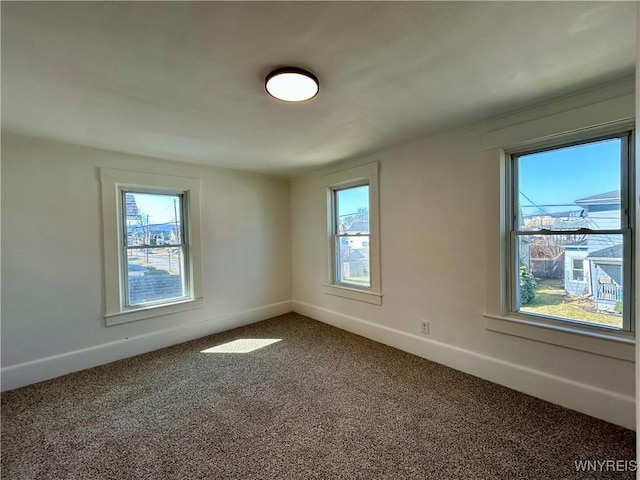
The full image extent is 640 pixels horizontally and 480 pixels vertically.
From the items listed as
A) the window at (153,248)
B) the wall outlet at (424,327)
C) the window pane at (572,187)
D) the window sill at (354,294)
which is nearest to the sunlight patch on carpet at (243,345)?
the window at (153,248)

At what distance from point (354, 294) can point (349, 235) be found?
30.9 inches

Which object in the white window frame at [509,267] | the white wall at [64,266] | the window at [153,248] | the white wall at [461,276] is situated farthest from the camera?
the window at [153,248]

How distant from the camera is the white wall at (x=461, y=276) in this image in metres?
1.93

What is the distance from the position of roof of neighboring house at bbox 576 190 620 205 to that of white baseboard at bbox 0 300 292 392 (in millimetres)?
3785

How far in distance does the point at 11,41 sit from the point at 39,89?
512 mm

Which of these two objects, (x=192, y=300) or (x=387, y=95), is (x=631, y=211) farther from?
(x=192, y=300)

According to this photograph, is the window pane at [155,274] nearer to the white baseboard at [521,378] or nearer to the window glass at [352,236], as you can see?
the window glass at [352,236]

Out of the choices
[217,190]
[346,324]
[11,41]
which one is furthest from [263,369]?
[11,41]

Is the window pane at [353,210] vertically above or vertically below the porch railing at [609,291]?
above

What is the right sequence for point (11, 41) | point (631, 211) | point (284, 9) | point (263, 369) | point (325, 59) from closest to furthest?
point (284, 9) < point (11, 41) < point (325, 59) < point (631, 211) < point (263, 369)

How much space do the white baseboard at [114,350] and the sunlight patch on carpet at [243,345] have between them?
47cm

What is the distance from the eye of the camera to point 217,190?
3725 mm

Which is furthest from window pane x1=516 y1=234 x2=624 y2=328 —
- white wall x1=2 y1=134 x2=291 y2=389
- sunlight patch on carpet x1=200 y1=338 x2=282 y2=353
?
white wall x1=2 y1=134 x2=291 y2=389

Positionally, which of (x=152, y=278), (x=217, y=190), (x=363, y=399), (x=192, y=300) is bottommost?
(x=363, y=399)
